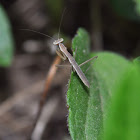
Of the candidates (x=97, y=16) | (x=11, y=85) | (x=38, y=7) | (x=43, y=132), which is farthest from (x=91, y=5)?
(x=43, y=132)

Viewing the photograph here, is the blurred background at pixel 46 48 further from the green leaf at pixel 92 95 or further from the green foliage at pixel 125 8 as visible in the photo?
the green leaf at pixel 92 95

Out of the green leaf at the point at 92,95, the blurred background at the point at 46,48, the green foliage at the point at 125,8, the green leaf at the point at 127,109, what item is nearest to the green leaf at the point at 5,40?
the blurred background at the point at 46,48

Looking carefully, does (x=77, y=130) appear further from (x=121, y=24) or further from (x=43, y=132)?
(x=121, y=24)

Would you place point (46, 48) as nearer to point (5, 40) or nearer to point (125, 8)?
point (5, 40)

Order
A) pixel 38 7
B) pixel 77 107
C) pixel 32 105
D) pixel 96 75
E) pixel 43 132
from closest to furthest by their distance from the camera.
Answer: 1. pixel 77 107
2. pixel 96 75
3. pixel 43 132
4. pixel 32 105
5. pixel 38 7

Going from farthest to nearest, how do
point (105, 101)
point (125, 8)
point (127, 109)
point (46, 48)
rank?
point (46, 48) < point (125, 8) < point (105, 101) < point (127, 109)

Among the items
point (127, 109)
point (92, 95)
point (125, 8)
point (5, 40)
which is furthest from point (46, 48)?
point (127, 109)

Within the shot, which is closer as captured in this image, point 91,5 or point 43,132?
point 43,132

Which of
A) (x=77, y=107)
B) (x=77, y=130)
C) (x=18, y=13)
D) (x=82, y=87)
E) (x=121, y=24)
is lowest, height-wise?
(x=77, y=130)

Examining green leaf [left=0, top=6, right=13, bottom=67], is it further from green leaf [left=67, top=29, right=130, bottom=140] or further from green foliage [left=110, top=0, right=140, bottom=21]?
green foliage [left=110, top=0, right=140, bottom=21]
